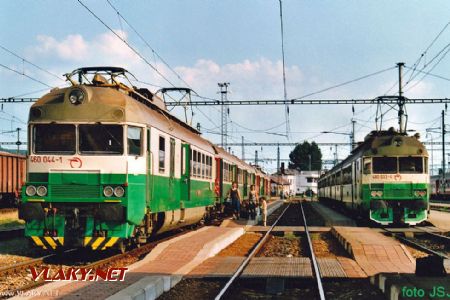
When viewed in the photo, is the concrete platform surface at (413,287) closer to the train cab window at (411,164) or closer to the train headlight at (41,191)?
the train headlight at (41,191)

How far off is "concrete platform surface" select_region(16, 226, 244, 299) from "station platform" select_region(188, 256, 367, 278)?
32 cm

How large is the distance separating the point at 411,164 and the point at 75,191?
14.6 metres

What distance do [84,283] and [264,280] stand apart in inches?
125

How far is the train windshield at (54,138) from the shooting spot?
1234 centimetres

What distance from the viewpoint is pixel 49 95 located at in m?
12.7

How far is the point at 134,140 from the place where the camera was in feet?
41.2

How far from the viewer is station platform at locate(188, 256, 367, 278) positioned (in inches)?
420

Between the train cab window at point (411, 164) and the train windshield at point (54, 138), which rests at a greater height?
the train windshield at point (54, 138)

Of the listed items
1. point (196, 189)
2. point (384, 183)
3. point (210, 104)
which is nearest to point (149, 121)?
point (196, 189)

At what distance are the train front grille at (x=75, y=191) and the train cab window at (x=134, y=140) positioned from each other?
3.43 ft

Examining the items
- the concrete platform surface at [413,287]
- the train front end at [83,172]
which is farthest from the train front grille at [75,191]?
the concrete platform surface at [413,287]

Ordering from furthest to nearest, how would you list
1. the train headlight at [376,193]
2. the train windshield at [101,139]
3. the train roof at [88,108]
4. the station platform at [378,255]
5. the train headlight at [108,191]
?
the train headlight at [376,193] → the train roof at [88,108] → the train windshield at [101,139] → the train headlight at [108,191] → the station platform at [378,255]

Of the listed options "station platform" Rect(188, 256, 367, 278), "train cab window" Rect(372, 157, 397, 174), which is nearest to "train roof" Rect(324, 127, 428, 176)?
"train cab window" Rect(372, 157, 397, 174)

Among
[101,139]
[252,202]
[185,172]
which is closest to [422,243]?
[185,172]
